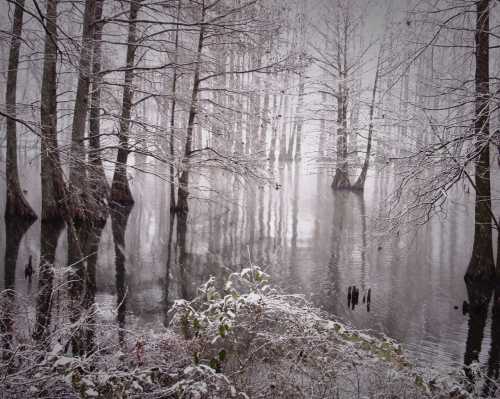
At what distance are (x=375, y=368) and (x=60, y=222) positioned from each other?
34.3ft

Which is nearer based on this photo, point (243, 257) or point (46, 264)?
point (46, 264)

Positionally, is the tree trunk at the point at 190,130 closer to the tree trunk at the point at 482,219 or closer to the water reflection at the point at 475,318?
the tree trunk at the point at 482,219

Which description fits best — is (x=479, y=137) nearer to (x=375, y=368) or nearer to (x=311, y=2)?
(x=375, y=368)

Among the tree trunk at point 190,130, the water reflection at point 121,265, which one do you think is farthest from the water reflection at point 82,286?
the tree trunk at point 190,130

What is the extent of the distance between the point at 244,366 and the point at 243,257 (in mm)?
6178

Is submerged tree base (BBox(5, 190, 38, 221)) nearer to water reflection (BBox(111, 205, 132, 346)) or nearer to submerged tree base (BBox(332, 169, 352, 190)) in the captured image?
water reflection (BBox(111, 205, 132, 346))

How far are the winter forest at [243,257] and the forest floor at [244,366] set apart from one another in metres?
0.03

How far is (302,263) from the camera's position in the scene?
9.95 metres

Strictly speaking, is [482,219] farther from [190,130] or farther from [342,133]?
[342,133]

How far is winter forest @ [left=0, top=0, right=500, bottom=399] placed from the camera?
407 centimetres

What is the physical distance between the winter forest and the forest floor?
0.09 feet

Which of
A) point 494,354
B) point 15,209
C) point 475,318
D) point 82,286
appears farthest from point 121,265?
point 494,354

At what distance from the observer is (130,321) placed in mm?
6148

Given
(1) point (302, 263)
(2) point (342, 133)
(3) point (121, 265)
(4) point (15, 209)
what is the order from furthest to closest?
1. (2) point (342, 133)
2. (4) point (15, 209)
3. (1) point (302, 263)
4. (3) point (121, 265)
